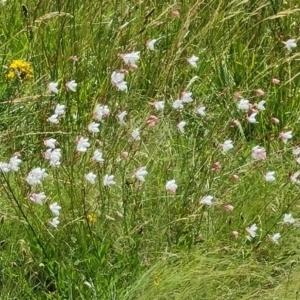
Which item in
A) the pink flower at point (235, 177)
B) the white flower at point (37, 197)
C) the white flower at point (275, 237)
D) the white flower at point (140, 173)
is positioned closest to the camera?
the white flower at point (37, 197)

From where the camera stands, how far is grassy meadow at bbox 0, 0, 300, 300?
8.58 ft

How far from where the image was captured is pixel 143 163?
3.06 metres

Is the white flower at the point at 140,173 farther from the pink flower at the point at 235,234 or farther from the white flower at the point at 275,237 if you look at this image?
the white flower at the point at 275,237

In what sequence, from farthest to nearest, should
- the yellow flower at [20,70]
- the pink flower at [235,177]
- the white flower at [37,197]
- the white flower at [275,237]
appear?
the yellow flower at [20,70]
the pink flower at [235,177]
the white flower at [275,237]
the white flower at [37,197]

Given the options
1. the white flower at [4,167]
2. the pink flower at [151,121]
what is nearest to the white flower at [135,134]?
the pink flower at [151,121]

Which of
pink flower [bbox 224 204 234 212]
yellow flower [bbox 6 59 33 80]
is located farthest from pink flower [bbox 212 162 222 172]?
yellow flower [bbox 6 59 33 80]

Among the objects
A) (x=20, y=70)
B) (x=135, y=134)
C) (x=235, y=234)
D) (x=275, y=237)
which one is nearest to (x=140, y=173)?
(x=135, y=134)

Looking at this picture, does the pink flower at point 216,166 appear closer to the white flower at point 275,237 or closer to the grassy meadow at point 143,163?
the grassy meadow at point 143,163

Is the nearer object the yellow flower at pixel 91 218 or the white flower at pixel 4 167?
the white flower at pixel 4 167

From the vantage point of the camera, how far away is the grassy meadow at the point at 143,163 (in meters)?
2.62

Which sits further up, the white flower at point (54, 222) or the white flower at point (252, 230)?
the white flower at point (54, 222)

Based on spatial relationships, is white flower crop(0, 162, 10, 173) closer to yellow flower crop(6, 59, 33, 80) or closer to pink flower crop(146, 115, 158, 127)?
pink flower crop(146, 115, 158, 127)

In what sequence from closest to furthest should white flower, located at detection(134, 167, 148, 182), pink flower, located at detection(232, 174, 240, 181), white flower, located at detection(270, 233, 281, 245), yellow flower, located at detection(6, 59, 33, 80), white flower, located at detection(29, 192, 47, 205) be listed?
white flower, located at detection(29, 192, 47, 205) < white flower, located at detection(134, 167, 148, 182) < white flower, located at detection(270, 233, 281, 245) < pink flower, located at detection(232, 174, 240, 181) < yellow flower, located at detection(6, 59, 33, 80)

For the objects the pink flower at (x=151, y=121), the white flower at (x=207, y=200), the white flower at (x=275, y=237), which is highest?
the pink flower at (x=151, y=121)
